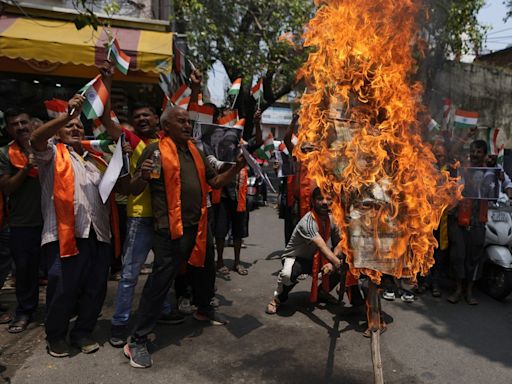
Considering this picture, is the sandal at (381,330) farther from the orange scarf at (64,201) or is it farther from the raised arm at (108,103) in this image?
the raised arm at (108,103)

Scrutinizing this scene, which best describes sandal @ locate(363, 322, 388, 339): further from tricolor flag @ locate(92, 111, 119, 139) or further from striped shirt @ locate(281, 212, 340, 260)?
tricolor flag @ locate(92, 111, 119, 139)

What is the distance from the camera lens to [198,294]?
167 inches

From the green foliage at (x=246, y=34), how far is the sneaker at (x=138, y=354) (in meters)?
10.9

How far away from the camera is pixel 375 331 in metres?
2.86

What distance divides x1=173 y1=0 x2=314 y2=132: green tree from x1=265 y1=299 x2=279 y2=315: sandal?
32.3 feet

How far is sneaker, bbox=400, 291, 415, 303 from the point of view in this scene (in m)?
5.18

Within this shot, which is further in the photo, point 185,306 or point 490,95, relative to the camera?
point 490,95

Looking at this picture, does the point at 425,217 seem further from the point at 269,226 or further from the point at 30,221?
the point at 269,226

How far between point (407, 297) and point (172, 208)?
10.9 feet

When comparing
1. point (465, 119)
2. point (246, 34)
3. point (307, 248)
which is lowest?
point (307, 248)

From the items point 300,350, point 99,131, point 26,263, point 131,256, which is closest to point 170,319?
point 131,256

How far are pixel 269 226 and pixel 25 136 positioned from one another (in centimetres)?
738

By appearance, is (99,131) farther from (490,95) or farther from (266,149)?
(490,95)

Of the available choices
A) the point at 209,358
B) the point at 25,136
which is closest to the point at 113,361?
the point at 209,358
